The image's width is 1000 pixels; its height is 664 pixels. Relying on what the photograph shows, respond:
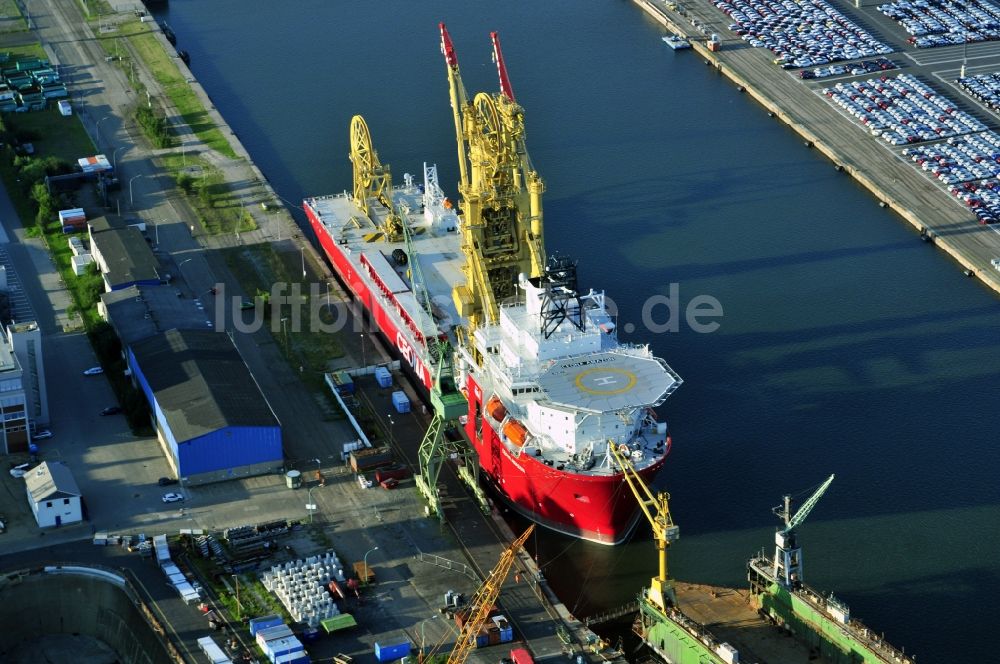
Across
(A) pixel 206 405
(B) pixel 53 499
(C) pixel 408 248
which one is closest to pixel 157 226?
(C) pixel 408 248

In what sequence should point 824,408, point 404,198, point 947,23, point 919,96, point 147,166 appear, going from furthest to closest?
point 947,23
point 919,96
point 147,166
point 404,198
point 824,408

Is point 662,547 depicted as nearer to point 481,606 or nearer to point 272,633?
point 481,606

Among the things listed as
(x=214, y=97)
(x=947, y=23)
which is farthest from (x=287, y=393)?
(x=947, y=23)

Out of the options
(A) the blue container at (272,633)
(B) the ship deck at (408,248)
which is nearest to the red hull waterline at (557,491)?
(B) the ship deck at (408,248)

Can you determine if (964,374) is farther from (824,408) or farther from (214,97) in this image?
(214,97)

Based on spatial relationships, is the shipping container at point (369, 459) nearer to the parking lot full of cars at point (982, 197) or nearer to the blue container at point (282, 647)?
the blue container at point (282, 647)

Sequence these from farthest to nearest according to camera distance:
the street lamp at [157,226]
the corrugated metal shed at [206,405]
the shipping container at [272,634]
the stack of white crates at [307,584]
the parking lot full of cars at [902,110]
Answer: the parking lot full of cars at [902,110]
the street lamp at [157,226]
the corrugated metal shed at [206,405]
the stack of white crates at [307,584]
the shipping container at [272,634]
